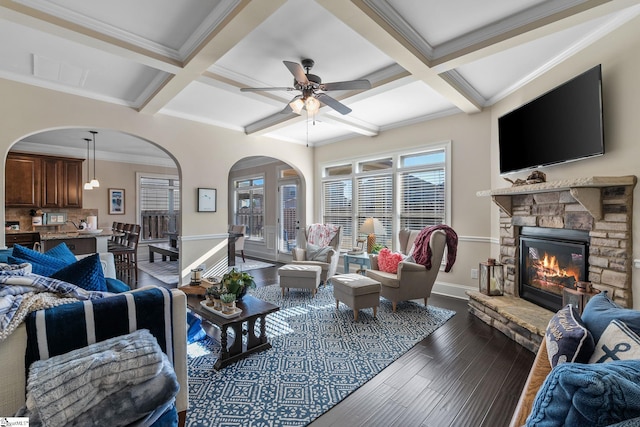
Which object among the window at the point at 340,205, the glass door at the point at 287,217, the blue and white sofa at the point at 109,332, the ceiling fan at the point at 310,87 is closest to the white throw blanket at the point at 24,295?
the blue and white sofa at the point at 109,332

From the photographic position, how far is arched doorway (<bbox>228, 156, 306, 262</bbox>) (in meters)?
7.25

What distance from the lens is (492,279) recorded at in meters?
3.48

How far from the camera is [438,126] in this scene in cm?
451

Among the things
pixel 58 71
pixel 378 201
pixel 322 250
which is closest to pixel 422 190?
pixel 378 201

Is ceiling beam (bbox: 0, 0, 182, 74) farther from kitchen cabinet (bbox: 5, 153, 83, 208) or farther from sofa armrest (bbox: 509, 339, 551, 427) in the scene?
kitchen cabinet (bbox: 5, 153, 83, 208)

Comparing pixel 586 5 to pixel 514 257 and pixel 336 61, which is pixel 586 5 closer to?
pixel 336 61

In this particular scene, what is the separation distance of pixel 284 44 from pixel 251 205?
6169 mm

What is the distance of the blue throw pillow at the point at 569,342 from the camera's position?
107cm

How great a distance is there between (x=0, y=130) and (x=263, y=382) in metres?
3.78

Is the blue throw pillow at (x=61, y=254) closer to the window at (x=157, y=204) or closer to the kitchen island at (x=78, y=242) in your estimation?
the kitchen island at (x=78, y=242)

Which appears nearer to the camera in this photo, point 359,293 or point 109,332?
point 109,332

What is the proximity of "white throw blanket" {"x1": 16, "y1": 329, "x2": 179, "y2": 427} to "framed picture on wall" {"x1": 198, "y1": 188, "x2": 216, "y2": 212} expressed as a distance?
12.3ft

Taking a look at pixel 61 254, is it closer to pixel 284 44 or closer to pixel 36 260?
pixel 36 260

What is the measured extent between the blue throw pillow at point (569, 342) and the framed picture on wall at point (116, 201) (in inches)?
331
